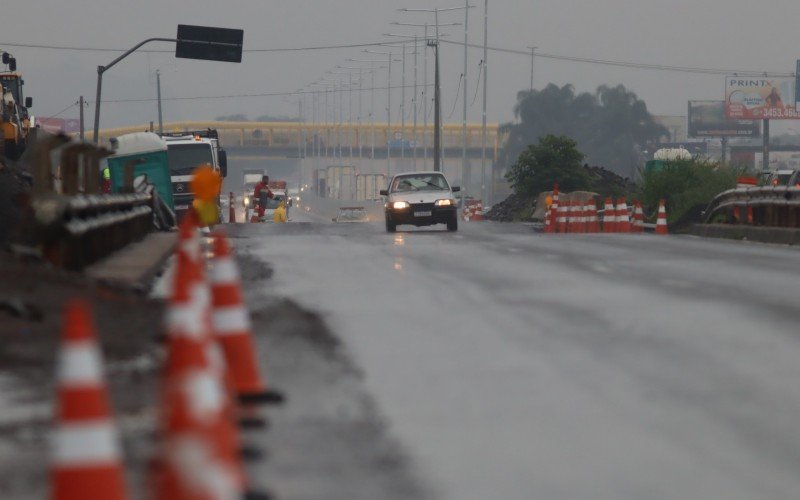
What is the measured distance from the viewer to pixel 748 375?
10.3 meters

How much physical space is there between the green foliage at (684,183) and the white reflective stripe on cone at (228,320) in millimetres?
39286

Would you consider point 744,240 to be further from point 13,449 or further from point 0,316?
point 13,449

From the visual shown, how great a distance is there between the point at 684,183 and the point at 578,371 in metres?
40.4

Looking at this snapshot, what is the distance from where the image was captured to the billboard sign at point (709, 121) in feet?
600

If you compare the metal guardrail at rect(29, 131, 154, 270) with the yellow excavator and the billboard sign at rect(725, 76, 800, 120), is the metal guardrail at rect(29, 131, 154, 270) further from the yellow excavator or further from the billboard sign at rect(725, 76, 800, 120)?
the billboard sign at rect(725, 76, 800, 120)

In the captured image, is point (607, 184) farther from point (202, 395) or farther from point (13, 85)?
point (202, 395)

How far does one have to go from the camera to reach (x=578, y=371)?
10.4 metres

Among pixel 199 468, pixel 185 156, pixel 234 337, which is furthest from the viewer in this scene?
pixel 185 156

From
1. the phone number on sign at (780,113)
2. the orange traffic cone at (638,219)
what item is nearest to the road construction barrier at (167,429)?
the orange traffic cone at (638,219)

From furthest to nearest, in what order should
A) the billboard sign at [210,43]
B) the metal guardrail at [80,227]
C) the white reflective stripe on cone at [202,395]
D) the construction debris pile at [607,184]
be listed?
the billboard sign at [210,43] → the construction debris pile at [607,184] → the metal guardrail at [80,227] → the white reflective stripe on cone at [202,395]

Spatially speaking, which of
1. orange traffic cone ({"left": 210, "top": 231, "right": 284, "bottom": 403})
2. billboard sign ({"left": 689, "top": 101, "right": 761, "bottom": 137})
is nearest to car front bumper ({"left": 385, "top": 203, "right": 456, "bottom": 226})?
orange traffic cone ({"left": 210, "top": 231, "right": 284, "bottom": 403})

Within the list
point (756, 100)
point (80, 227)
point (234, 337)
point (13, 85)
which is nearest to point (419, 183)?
point (13, 85)

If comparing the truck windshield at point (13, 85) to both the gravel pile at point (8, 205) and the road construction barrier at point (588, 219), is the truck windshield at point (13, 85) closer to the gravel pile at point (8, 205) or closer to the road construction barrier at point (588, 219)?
the gravel pile at point (8, 205)

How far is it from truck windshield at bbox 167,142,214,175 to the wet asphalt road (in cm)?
2979
